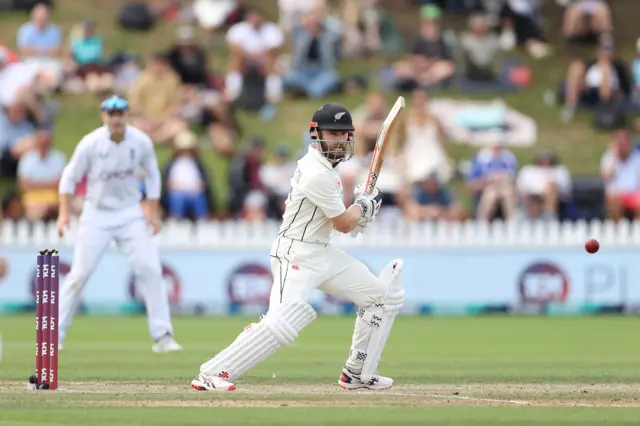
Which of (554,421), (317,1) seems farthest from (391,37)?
(554,421)

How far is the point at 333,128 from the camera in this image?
9711 mm

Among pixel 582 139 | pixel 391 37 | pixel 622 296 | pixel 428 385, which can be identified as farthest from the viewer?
pixel 391 37

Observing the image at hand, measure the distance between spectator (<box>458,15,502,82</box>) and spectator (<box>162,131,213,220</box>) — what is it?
532cm

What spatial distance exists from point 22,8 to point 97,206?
48.8ft

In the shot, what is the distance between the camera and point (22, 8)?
27562 millimetres

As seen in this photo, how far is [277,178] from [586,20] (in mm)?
7027

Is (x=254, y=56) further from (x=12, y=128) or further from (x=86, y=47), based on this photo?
A: (x=12, y=128)

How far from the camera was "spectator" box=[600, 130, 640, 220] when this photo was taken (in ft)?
69.0

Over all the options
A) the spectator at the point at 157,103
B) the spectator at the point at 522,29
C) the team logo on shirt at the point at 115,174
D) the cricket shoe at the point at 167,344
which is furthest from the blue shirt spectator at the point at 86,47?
the cricket shoe at the point at 167,344

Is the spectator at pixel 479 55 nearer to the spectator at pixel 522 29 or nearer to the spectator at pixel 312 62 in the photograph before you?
the spectator at pixel 522 29

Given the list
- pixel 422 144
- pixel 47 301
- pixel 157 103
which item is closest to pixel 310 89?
pixel 157 103

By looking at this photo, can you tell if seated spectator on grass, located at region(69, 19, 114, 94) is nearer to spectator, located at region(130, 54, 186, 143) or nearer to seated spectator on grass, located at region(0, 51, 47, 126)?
seated spectator on grass, located at region(0, 51, 47, 126)

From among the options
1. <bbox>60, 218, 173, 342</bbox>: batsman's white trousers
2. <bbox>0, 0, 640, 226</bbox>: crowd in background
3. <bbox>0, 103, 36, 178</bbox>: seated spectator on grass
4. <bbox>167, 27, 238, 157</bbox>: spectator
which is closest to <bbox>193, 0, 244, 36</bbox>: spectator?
<bbox>0, 0, 640, 226</bbox>: crowd in background

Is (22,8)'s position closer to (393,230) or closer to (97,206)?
(393,230)
